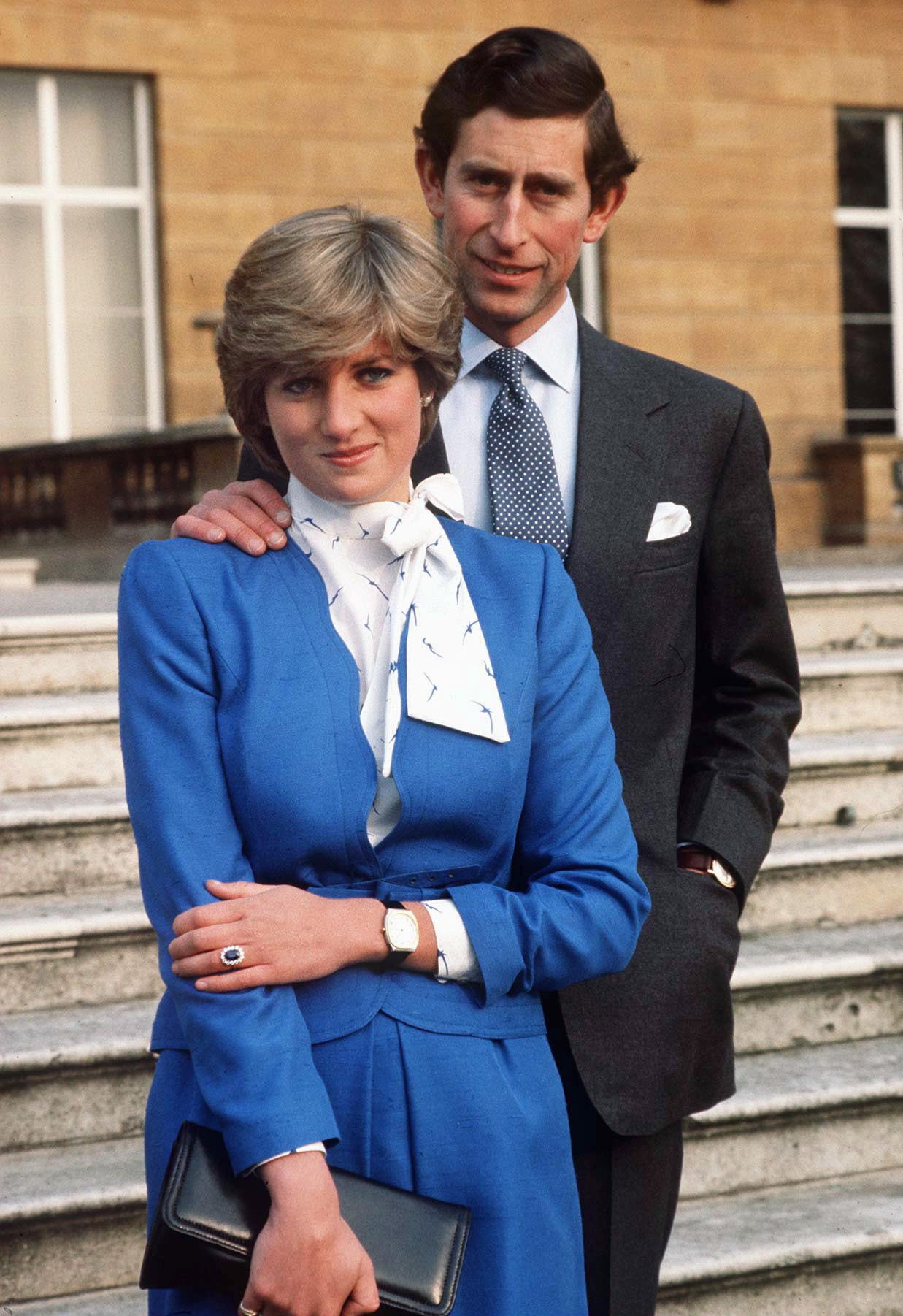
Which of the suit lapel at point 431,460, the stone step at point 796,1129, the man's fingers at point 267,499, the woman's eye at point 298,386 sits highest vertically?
the woman's eye at point 298,386

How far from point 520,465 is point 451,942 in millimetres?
731

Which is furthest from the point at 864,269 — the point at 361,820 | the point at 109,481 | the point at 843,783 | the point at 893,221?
the point at 361,820

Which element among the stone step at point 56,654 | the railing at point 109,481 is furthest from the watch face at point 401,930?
the railing at point 109,481

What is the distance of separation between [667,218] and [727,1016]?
9186 mm

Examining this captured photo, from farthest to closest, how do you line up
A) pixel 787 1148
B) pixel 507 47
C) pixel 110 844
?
pixel 110 844
pixel 787 1148
pixel 507 47

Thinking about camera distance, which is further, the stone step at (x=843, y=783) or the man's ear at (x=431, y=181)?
the stone step at (x=843, y=783)

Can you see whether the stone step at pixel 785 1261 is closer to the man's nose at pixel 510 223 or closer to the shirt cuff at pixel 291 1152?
the shirt cuff at pixel 291 1152

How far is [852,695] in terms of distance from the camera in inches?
183

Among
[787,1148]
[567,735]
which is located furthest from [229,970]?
[787,1148]

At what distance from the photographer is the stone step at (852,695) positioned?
4574mm

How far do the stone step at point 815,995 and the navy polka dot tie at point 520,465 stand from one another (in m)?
1.62

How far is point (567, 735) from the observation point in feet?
5.60

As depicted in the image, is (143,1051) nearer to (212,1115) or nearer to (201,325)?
(212,1115)

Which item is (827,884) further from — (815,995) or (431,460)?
(431,460)
